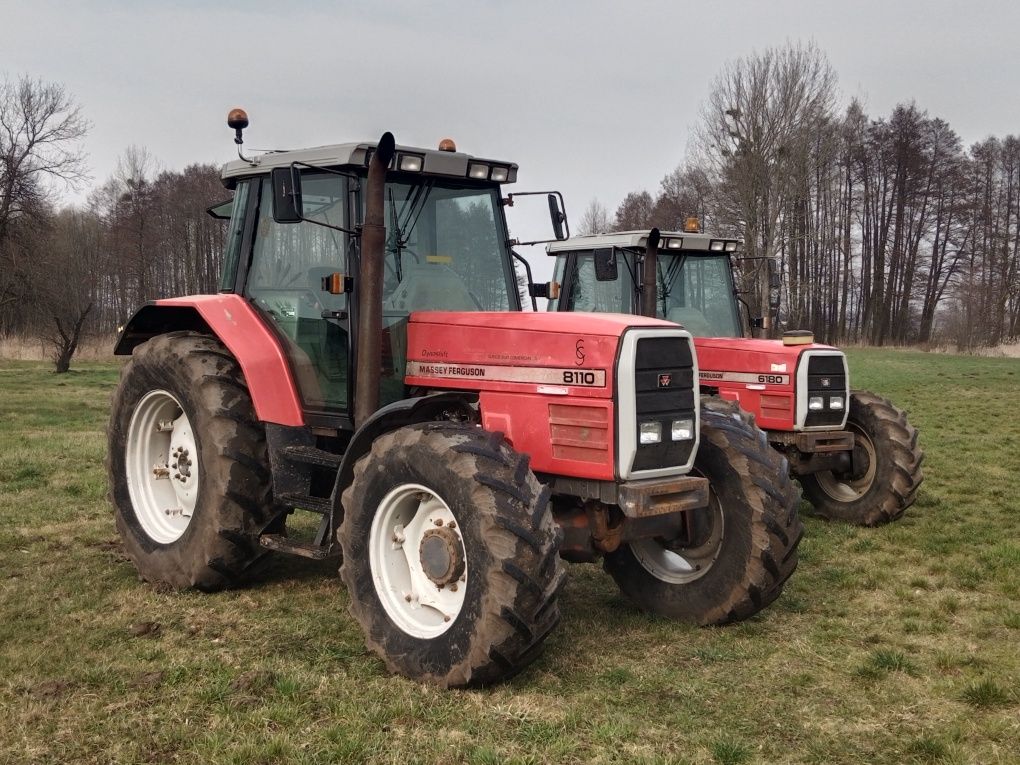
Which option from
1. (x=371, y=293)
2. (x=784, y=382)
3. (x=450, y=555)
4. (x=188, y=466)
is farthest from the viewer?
(x=784, y=382)

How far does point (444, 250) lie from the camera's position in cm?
533

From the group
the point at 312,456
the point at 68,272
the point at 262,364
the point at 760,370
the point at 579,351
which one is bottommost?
the point at 312,456

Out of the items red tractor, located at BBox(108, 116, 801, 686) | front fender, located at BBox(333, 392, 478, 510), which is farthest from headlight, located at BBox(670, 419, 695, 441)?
front fender, located at BBox(333, 392, 478, 510)

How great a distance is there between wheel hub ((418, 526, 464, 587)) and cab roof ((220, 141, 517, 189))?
201cm

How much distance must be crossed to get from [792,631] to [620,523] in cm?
118

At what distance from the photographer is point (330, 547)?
4785 millimetres

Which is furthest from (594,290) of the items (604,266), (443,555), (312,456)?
(443,555)

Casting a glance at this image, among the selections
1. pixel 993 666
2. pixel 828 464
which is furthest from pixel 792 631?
pixel 828 464

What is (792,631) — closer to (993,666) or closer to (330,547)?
(993,666)

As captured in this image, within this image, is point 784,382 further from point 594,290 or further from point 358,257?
point 358,257

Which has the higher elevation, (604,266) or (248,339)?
(604,266)

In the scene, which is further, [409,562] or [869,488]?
[869,488]

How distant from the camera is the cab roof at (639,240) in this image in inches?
333

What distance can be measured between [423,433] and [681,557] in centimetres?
193
